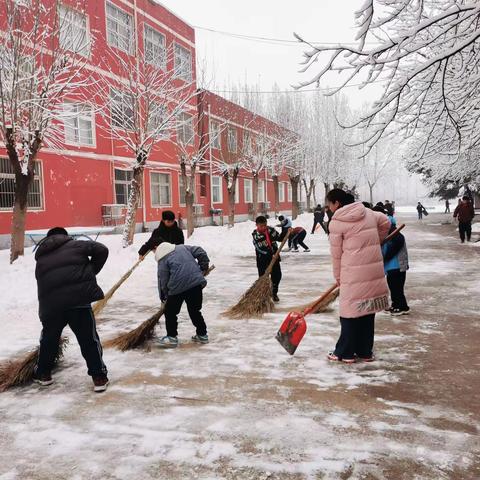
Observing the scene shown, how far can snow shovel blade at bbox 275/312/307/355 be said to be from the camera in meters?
4.81

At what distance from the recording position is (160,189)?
24.0m

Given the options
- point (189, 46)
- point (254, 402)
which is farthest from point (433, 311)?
point (189, 46)

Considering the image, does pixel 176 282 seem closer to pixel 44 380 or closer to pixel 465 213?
pixel 44 380

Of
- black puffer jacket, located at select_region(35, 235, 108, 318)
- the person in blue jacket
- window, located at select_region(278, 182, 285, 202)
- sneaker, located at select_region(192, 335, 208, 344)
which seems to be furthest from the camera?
window, located at select_region(278, 182, 285, 202)

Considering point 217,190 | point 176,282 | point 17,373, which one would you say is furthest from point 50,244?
point 217,190

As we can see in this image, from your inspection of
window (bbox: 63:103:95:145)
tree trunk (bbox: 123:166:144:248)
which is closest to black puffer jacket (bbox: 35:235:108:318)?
tree trunk (bbox: 123:166:144:248)

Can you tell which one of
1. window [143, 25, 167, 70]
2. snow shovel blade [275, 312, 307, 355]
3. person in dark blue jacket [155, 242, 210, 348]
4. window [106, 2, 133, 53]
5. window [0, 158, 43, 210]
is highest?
window [106, 2, 133, 53]

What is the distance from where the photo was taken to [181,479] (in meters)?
2.74

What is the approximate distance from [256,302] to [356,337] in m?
2.36

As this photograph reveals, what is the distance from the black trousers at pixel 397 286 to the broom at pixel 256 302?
1.76 metres

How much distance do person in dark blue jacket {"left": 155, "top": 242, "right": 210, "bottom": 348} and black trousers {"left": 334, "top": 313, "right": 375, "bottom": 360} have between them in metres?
1.66

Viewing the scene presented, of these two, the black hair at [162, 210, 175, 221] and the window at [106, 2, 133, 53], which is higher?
the window at [106, 2, 133, 53]

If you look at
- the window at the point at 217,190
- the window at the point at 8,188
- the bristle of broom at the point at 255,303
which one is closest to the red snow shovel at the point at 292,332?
the bristle of broom at the point at 255,303

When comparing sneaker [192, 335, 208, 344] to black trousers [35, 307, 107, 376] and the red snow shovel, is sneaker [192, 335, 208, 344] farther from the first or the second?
black trousers [35, 307, 107, 376]
